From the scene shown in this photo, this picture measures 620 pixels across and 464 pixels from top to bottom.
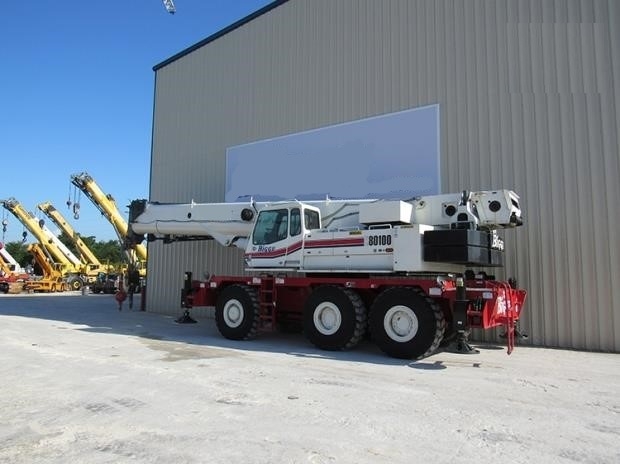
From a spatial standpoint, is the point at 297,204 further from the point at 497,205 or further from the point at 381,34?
the point at 381,34

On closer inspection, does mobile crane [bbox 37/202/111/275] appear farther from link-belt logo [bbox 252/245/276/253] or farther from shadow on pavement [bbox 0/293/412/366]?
link-belt logo [bbox 252/245/276/253]

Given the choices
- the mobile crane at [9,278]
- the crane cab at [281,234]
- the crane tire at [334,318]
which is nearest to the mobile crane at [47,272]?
the mobile crane at [9,278]

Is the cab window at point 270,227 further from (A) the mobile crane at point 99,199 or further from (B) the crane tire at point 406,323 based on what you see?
(A) the mobile crane at point 99,199

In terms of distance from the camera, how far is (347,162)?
624 inches

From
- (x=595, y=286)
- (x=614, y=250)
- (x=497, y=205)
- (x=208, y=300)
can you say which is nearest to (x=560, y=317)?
(x=595, y=286)

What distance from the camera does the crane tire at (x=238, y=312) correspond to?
12.4m

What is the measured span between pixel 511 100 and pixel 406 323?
21.4 feet

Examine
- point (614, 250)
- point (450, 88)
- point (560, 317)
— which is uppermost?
point (450, 88)

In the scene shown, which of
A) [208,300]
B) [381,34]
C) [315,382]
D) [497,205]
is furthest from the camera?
[381,34]

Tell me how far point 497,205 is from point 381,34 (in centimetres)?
744

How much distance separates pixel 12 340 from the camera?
12.1 m

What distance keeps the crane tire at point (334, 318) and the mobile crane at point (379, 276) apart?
0.02 m

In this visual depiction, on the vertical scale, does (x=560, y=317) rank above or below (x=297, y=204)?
below

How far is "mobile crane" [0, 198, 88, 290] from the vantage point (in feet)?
125
